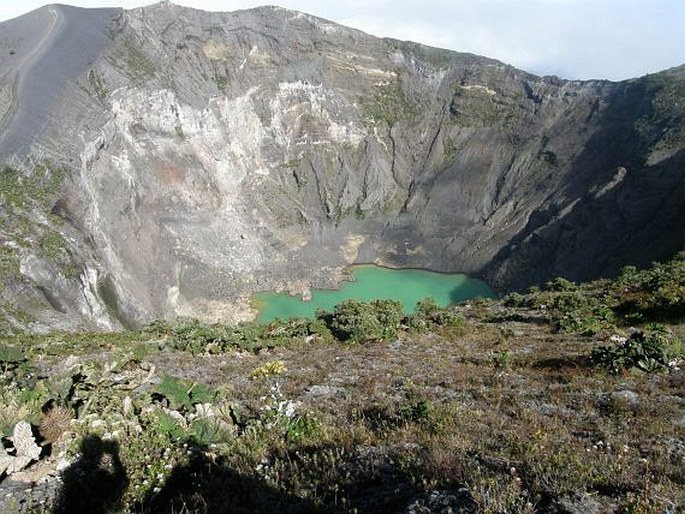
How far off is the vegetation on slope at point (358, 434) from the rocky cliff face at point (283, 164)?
96.9 ft

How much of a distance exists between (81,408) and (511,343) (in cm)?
1517

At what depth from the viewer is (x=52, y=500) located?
22.6 feet

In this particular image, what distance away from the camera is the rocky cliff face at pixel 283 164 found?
172 feet

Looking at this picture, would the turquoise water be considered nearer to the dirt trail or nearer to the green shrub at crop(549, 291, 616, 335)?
the dirt trail

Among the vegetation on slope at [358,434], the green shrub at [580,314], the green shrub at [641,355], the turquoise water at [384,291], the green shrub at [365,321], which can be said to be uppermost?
the turquoise water at [384,291]

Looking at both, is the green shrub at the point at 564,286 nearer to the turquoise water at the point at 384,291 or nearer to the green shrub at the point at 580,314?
the green shrub at the point at 580,314

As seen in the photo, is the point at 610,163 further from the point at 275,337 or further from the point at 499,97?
the point at 275,337

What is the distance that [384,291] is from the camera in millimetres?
75812

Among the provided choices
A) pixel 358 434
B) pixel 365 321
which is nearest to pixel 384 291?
pixel 365 321

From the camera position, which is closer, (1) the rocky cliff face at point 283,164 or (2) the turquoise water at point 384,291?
(1) the rocky cliff face at point 283,164

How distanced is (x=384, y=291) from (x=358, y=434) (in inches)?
2630

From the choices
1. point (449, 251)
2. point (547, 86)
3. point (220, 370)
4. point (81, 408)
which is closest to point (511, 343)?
point (220, 370)

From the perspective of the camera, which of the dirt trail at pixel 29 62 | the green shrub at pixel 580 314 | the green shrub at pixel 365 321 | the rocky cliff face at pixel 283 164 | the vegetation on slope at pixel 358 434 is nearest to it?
the vegetation on slope at pixel 358 434

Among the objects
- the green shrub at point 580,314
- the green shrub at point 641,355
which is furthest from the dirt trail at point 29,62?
the green shrub at point 641,355
